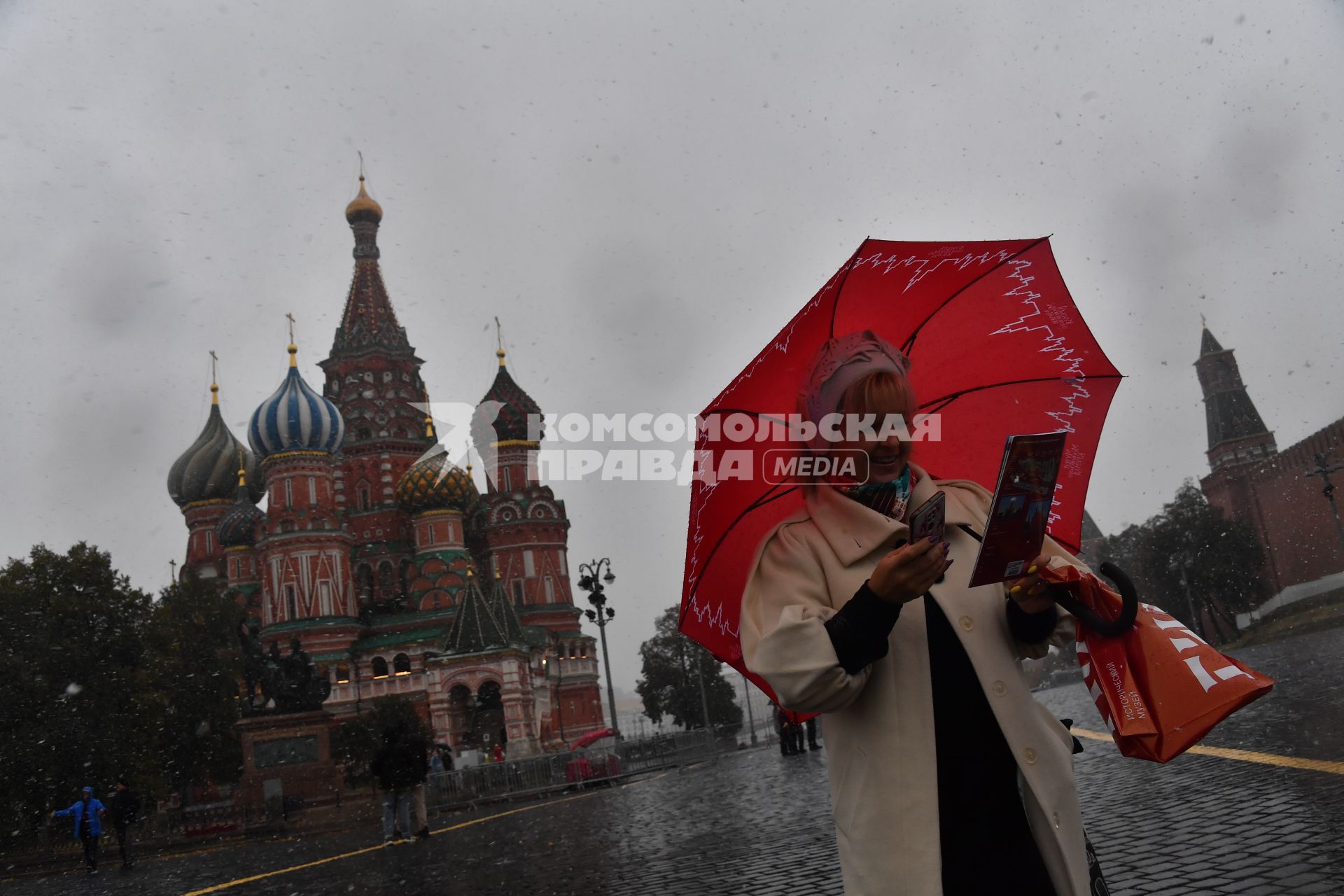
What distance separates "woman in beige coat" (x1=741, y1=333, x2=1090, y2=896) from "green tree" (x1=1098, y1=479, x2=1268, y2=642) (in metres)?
52.9

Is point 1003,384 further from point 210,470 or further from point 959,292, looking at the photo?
point 210,470

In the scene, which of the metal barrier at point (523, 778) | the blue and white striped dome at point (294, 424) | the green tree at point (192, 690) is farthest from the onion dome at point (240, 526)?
the metal barrier at point (523, 778)

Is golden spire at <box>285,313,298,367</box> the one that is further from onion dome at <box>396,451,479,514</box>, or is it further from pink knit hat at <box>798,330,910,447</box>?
pink knit hat at <box>798,330,910,447</box>

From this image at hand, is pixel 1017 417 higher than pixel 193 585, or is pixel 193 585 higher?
pixel 193 585

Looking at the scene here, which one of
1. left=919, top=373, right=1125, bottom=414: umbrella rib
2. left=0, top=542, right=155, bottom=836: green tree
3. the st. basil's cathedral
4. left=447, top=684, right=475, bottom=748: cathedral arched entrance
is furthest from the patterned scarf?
left=447, top=684, right=475, bottom=748: cathedral arched entrance

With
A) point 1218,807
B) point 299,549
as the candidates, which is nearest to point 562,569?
point 299,549

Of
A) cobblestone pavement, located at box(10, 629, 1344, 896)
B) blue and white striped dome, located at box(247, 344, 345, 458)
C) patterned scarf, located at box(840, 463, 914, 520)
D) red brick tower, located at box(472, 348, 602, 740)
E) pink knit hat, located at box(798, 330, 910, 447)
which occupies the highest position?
blue and white striped dome, located at box(247, 344, 345, 458)

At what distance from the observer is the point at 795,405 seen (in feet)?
9.65

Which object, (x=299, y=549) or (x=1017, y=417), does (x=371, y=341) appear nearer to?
(x=299, y=549)

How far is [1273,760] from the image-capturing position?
7551 mm

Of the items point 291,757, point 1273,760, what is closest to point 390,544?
point 291,757

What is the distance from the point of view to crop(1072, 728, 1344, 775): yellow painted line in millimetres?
6672

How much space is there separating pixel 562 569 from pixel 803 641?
5847 cm

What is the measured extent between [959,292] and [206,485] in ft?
219
